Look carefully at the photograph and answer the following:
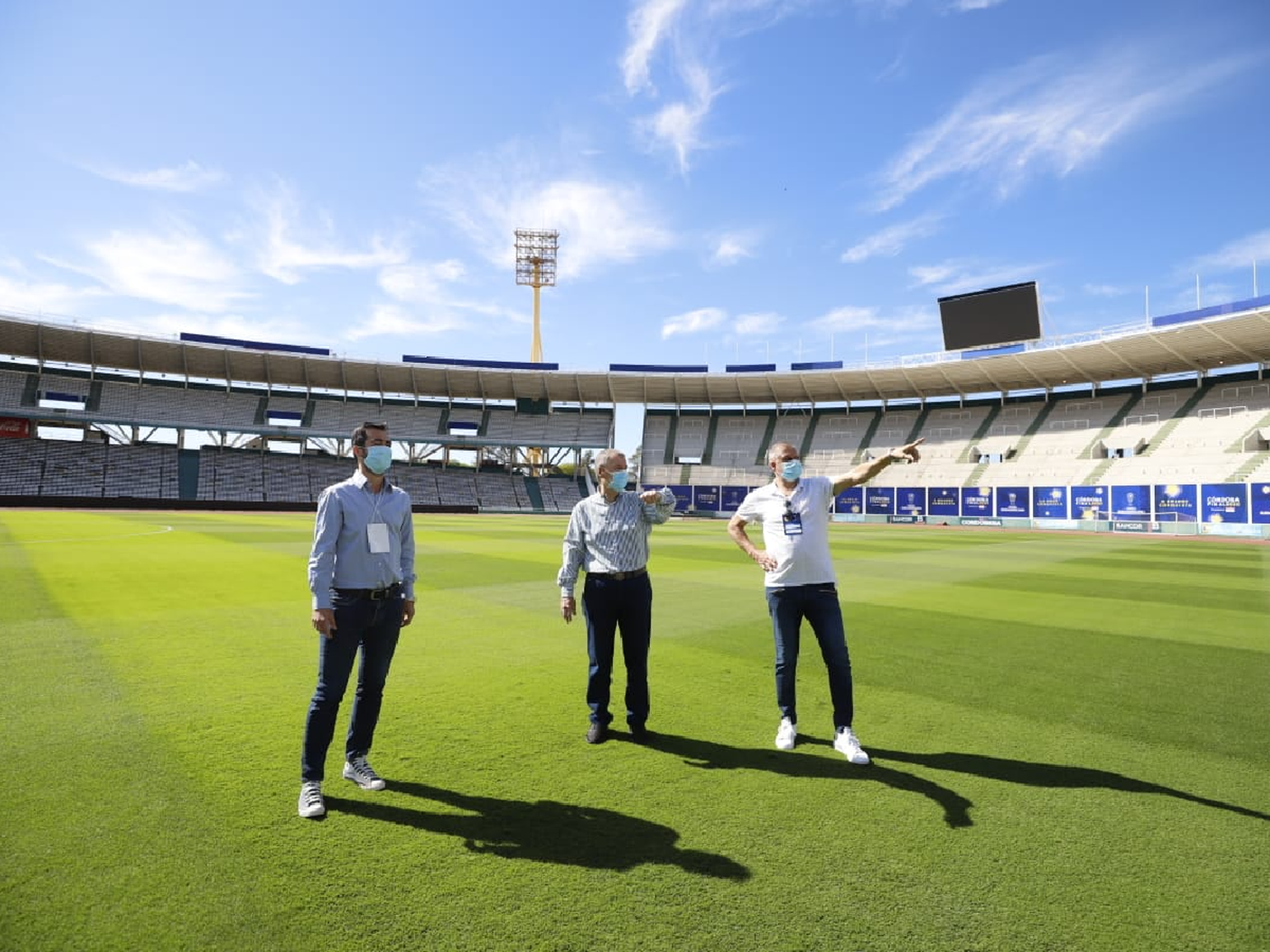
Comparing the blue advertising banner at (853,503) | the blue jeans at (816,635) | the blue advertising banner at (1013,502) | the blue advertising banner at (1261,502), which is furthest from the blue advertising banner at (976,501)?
the blue jeans at (816,635)

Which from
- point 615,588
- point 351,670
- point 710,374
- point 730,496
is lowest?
point 351,670

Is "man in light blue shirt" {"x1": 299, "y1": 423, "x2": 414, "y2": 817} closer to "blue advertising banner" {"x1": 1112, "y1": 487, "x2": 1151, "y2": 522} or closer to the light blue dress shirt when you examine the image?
the light blue dress shirt

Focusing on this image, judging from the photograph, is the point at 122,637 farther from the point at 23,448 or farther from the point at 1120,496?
the point at 23,448

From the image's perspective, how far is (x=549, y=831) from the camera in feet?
11.7

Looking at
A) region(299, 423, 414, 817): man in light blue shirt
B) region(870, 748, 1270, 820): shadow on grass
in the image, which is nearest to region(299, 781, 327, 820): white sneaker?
region(299, 423, 414, 817): man in light blue shirt

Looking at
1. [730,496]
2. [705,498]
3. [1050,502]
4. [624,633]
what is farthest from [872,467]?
[705,498]

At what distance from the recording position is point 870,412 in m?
66.6

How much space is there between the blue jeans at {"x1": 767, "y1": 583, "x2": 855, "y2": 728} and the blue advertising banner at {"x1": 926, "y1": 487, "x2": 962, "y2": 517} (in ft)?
175

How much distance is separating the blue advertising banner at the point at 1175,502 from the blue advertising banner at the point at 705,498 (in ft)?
108

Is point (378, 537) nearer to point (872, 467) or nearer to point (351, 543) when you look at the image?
point (351, 543)

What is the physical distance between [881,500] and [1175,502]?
774 inches

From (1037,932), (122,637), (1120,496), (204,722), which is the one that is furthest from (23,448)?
(1120,496)

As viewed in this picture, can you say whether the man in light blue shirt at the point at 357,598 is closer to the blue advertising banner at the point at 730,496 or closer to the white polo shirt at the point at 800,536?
the white polo shirt at the point at 800,536

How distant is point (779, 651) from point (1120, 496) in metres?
50.8
